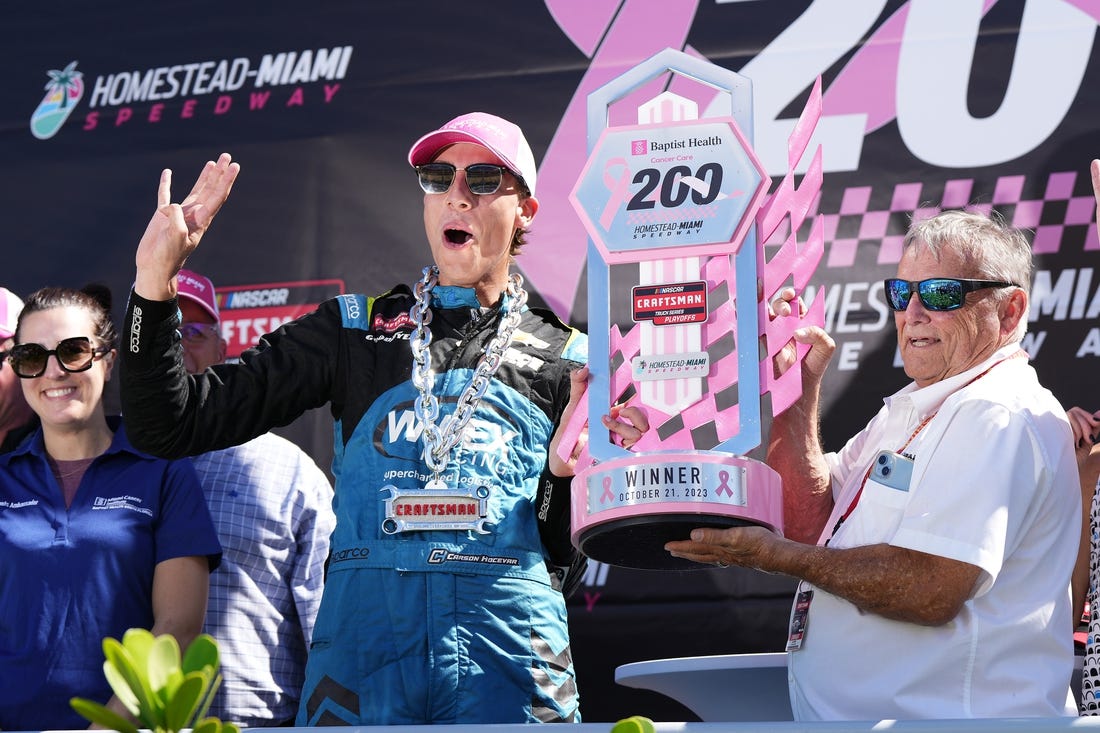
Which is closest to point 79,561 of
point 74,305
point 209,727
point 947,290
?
point 74,305

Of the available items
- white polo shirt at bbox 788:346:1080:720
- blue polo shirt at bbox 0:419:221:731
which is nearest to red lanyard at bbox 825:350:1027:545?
white polo shirt at bbox 788:346:1080:720

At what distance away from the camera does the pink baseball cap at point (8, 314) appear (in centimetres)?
332

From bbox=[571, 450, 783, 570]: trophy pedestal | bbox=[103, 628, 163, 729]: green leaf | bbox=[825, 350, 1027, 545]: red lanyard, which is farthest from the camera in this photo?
bbox=[825, 350, 1027, 545]: red lanyard

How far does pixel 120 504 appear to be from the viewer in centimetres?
280

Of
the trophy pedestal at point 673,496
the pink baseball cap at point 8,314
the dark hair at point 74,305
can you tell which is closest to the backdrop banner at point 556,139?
the pink baseball cap at point 8,314

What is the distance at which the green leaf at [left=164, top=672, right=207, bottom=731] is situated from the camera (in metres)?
0.99

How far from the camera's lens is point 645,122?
2.23 metres

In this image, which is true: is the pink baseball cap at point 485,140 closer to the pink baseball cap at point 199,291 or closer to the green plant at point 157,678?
the pink baseball cap at point 199,291

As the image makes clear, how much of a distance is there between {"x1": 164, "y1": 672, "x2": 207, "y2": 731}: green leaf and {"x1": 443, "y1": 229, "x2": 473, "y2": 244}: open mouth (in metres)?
1.57

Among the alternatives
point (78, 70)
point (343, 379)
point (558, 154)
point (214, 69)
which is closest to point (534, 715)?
point (343, 379)

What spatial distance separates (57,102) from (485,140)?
72.4 inches

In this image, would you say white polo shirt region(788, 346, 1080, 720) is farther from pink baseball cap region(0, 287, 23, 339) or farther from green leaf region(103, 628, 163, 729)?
pink baseball cap region(0, 287, 23, 339)

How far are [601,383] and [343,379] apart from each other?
0.55 meters

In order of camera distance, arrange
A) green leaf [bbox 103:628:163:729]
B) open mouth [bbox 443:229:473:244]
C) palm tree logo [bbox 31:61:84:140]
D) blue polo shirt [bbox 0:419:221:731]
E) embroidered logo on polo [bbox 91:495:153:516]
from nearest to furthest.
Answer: green leaf [bbox 103:628:163:729] < open mouth [bbox 443:229:473:244] < blue polo shirt [bbox 0:419:221:731] < embroidered logo on polo [bbox 91:495:153:516] < palm tree logo [bbox 31:61:84:140]
